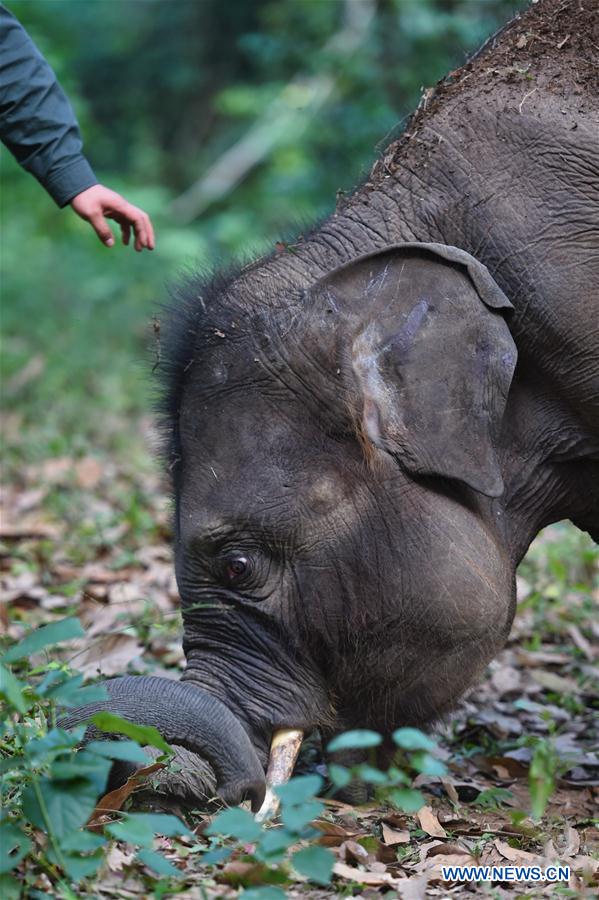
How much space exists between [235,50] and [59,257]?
24.4 feet

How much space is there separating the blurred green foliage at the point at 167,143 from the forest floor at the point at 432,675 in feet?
3.89

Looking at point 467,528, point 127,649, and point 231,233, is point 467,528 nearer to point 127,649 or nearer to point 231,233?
point 127,649

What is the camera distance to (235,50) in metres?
21.3

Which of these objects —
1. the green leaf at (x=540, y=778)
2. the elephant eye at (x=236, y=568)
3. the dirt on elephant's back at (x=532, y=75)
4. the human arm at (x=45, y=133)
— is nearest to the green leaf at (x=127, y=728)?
the green leaf at (x=540, y=778)

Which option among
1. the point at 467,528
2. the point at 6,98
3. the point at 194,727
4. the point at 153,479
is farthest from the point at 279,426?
the point at 153,479

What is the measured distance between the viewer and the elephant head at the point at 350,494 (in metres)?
4.27

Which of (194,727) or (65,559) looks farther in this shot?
(65,559)

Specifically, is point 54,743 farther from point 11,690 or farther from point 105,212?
point 105,212

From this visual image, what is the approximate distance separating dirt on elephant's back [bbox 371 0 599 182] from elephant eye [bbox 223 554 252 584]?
1634mm

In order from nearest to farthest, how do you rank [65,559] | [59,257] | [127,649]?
[127,649] < [65,559] < [59,257]

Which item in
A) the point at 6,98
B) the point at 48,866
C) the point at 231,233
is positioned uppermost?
the point at 6,98

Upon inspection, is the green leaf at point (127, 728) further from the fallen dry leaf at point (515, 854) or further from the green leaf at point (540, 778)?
the fallen dry leaf at point (515, 854)

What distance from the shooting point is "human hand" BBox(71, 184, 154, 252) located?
472 centimetres

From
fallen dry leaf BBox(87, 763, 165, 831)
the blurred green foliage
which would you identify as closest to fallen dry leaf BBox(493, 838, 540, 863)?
fallen dry leaf BBox(87, 763, 165, 831)
